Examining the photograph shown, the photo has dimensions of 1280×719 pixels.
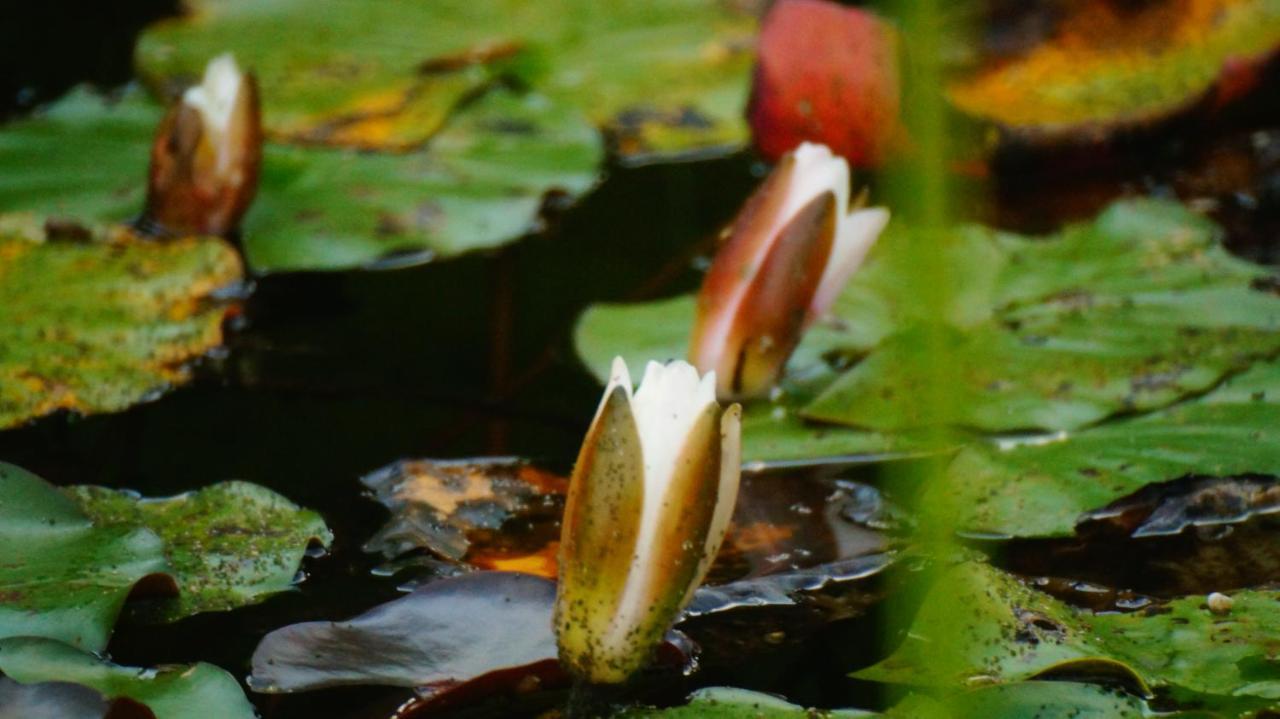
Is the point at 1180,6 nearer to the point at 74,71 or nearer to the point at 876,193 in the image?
the point at 876,193

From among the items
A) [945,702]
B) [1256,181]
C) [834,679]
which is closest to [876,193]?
[1256,181]

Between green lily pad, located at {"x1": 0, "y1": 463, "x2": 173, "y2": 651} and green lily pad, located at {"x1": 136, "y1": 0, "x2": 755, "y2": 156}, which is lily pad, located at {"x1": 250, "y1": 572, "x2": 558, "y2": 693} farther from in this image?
green lily pad, located at {"x1": 136, "y1": 0, "x2": 755, "y2": 156}

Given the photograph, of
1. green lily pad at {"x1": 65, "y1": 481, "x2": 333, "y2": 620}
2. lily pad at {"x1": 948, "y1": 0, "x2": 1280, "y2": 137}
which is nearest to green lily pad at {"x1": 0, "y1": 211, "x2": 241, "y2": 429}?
green lily pad at {"x1": 65, "y1": 481, "x2": 333, "y2": 620}

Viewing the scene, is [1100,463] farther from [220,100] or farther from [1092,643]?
[220,100]

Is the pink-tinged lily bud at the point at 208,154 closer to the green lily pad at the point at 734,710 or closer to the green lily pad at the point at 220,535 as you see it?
the green lily pad at the point at 220,535

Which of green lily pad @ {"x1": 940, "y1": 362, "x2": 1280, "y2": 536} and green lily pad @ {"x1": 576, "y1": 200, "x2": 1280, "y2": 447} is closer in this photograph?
green lily pad @ {"x1": 940, "y1": 362, "x2": 1280, "y2": 536}

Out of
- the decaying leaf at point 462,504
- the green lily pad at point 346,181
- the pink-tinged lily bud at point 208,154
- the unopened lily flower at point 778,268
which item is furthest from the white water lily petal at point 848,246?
the pink-tinged lily bud at point 208,154

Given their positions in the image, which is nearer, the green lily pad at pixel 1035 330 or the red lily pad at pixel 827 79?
the green lily pad at pixel 1035 330
